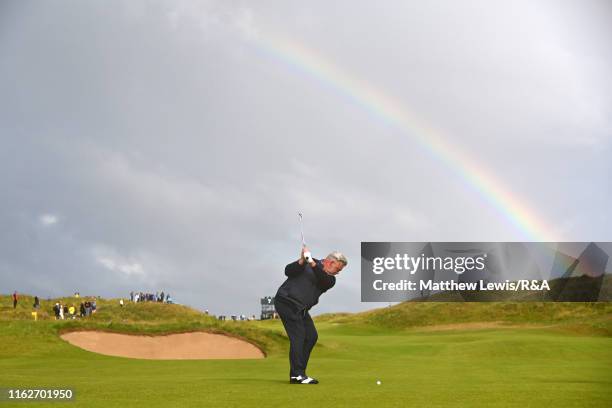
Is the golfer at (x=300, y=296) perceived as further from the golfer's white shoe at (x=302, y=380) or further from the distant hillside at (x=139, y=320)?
the distant hillside at (x=139, y=320)

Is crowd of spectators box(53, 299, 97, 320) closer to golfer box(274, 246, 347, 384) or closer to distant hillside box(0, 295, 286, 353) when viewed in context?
distant hillside box(0, 295, 286, 353)

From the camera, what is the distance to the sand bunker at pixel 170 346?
137 ft

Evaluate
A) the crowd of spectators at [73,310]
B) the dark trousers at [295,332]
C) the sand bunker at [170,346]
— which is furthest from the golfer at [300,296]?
the crowd of spectators at [73,310]

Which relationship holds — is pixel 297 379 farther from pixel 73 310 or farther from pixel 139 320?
pixel 73 310

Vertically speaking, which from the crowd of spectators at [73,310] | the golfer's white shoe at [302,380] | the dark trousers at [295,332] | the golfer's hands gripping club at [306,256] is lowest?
the golfer's white shoe at [302,380]

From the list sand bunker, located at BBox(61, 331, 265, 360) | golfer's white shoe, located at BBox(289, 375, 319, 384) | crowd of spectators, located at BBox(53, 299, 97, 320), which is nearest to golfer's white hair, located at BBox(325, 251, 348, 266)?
golfer's white shoe, located at BBox(289, 375, 319, 384)

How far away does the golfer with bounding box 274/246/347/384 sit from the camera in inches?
606

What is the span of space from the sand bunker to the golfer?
→ 2734 cm

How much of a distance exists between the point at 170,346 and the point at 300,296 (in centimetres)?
2992

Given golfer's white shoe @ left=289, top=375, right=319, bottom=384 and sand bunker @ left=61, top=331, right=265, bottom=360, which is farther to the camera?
sand bunker @ left=61, top=331, right=265, bottom=360

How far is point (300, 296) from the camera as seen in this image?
607 inches

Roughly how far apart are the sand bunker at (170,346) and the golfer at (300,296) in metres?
27.3

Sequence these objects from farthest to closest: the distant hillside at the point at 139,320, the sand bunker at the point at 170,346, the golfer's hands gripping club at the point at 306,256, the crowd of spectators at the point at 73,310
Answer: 1. the crowd of spectators at the point at 73,310
2. the distant hillside at the point at 139,320
3. the sand bunker at the point at 170,346
4. the golfer's hands gripping club at the point at 306,256

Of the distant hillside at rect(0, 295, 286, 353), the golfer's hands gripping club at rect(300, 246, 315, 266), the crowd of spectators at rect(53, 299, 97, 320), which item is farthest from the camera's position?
the crowd of spectators at rect(53, 299, 97, 320)
